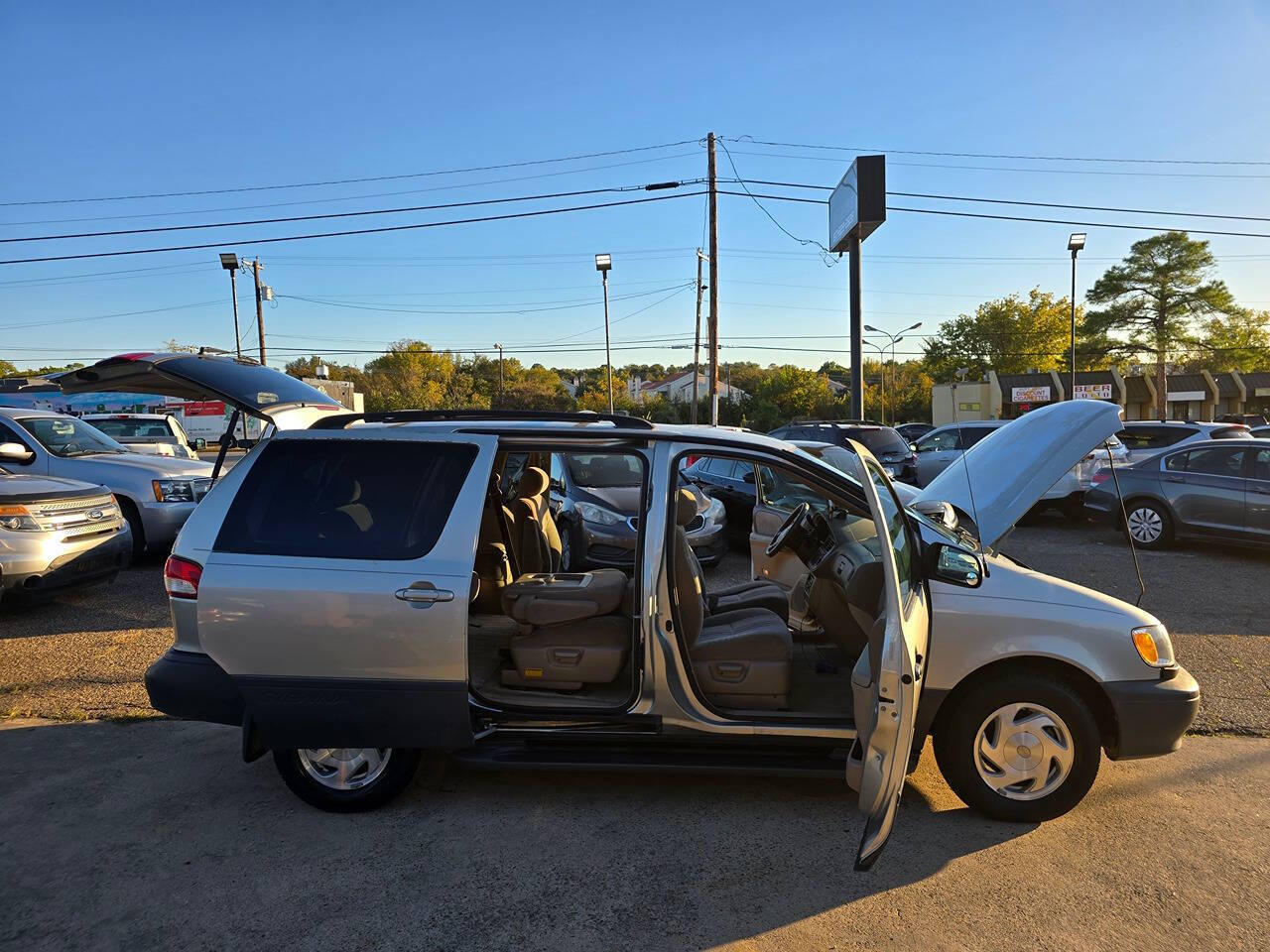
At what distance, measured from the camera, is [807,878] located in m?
3.21

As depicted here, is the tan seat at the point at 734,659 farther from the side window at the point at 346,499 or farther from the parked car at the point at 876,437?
the parked car at the point at 876,437

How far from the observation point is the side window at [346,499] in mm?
3590

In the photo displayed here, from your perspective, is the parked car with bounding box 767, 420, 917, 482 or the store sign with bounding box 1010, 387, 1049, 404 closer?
the parked car with bounding box 767, 420, 917, 482

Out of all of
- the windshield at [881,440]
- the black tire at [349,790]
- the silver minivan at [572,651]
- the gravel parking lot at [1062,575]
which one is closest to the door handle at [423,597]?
the silver minivan at [572,651]

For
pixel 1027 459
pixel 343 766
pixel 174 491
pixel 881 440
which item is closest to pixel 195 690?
pixel 343 766

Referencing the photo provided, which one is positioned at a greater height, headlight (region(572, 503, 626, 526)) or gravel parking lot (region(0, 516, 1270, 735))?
headlight (region(572, 503, 626, 526))

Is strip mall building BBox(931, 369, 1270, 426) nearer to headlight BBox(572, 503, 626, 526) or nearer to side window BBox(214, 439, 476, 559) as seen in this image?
headlight BBox(572, 503, 626, 526)

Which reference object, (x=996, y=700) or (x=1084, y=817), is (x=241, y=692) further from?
(x=1084, y=817)

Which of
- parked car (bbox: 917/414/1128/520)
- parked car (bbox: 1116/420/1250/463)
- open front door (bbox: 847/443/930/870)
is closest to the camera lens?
open front door (bbox: 847/443/930/870)

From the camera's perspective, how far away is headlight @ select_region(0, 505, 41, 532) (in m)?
6.61

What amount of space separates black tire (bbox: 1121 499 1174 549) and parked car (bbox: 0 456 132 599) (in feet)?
37.9

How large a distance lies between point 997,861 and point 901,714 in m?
1.08

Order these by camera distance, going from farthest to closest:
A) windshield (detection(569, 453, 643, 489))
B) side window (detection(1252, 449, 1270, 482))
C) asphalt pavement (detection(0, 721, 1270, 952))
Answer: side window (detection(1252, 449, 1270, 482)), windshield (detection(569, 453, 643, 489)), asphalt pavement (detection(0, 721, 1270, 952))

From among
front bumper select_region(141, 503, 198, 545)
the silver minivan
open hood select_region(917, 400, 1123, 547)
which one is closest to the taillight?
the silver minivan
